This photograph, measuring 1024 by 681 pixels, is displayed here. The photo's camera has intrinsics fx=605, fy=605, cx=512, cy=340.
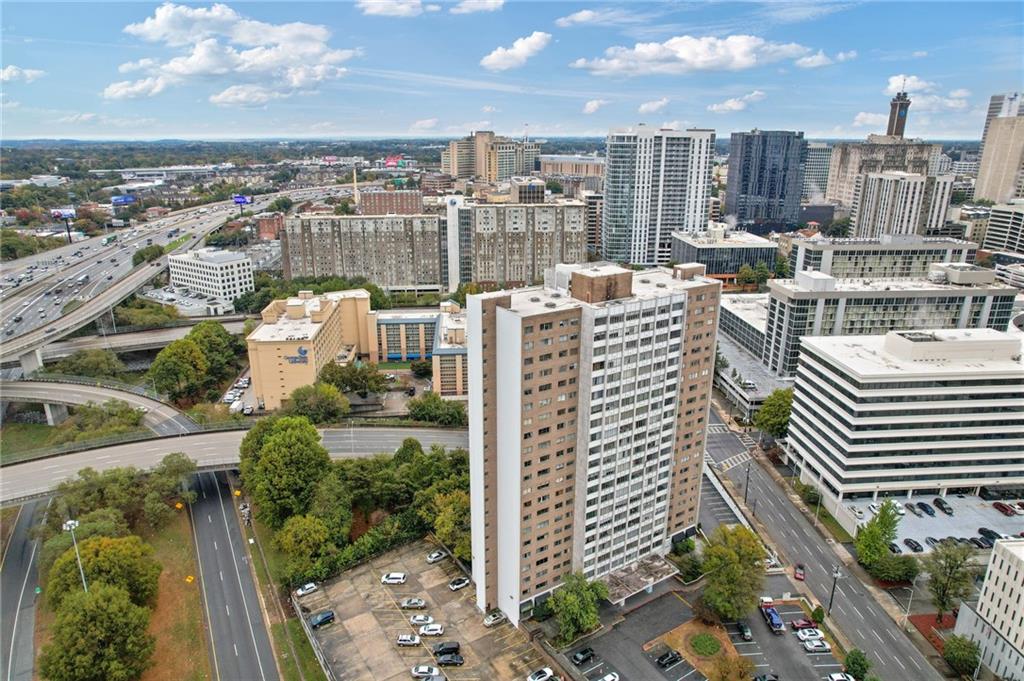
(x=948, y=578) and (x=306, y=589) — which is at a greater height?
(x=948, y=578)

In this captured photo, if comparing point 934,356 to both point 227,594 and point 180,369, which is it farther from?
point 180,369

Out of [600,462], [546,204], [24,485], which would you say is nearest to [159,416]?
[24,485]

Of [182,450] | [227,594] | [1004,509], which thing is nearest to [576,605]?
[227,594]

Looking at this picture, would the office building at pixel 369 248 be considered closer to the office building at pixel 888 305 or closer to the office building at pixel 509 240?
the office building at pixel 509 240

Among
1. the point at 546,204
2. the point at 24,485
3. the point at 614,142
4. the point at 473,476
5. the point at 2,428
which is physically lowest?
the point at 2,428

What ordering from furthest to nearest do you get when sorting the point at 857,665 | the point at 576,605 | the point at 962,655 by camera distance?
the point at 576,605, the point at 962,655, the point at 857,665

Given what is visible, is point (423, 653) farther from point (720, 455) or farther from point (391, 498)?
point (720, 455)
